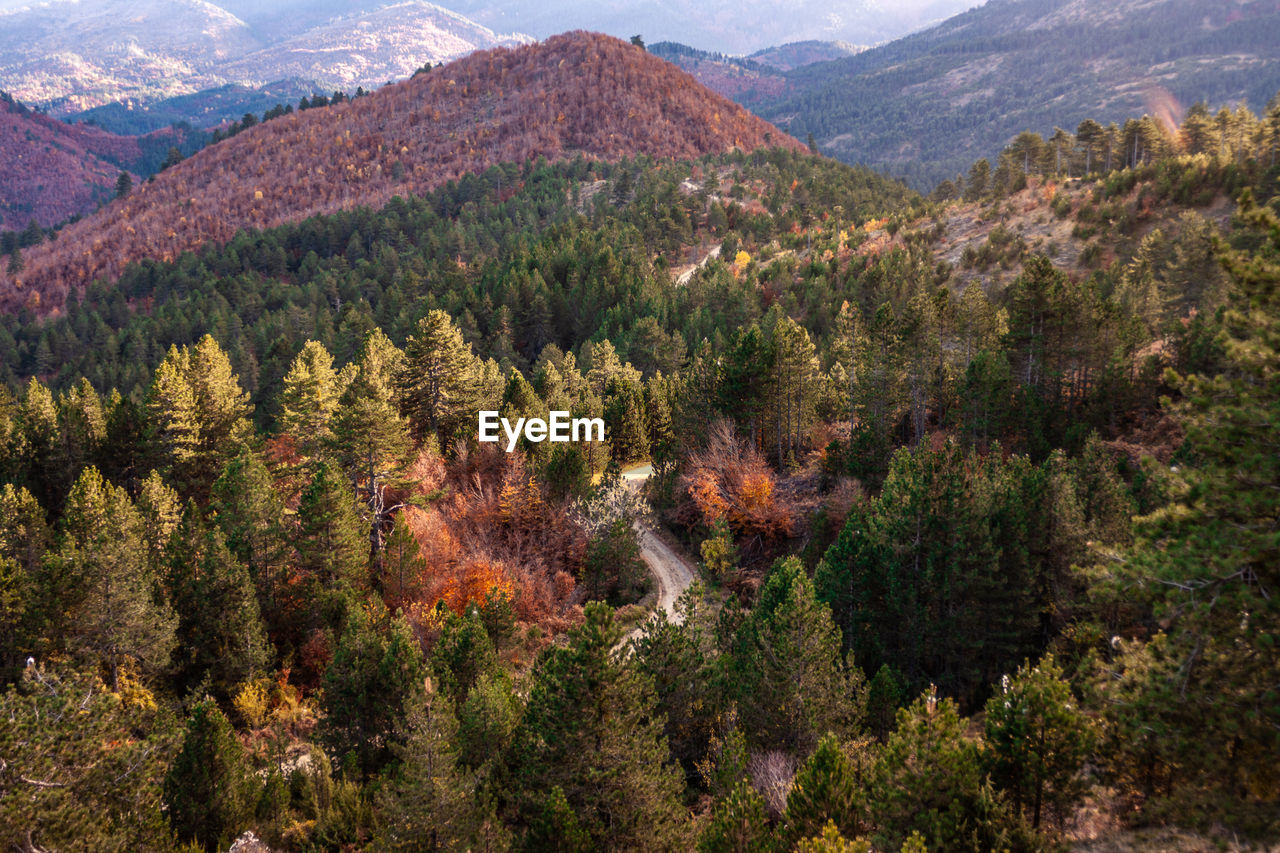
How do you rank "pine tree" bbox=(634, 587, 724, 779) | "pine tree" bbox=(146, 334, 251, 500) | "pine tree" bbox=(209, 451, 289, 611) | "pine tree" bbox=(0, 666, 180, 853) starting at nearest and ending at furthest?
1. "pine tree" bbox=(0, 666, 180, 853)
2. "pine tree" bbox=(634, 587, 724, 779)
3. "pine tree" bbox=(209, 451, 289, 611)
4. "pine tree" bbox=(146, 334, 251, 500)

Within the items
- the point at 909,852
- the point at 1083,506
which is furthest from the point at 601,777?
the point at 1083,506

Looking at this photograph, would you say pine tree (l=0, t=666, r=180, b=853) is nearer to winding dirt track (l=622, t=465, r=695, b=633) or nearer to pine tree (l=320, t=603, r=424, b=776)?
pine tree (l=320, t=603, r=424, b=776)

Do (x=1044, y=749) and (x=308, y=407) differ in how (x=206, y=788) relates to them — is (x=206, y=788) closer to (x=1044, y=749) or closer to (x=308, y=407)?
(x=1044, y=749)

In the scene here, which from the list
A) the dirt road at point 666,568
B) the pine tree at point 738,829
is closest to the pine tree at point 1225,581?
the pine tree at point 738,829

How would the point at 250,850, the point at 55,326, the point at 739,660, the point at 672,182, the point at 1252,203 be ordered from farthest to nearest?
the point at 672,182 → the point at 55,326 → the point at 739,660 → the point at 250,850 → the point at 1252,203

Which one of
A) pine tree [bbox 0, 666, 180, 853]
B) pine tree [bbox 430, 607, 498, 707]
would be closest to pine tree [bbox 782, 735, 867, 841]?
pine tree [bbox 430, 607, 498, 707]

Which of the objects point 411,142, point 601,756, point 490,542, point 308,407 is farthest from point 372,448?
point 411,142

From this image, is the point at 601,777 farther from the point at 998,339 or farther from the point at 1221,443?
the point at 998,339
